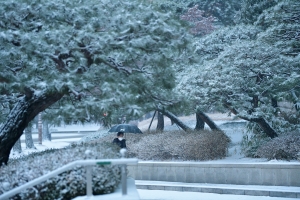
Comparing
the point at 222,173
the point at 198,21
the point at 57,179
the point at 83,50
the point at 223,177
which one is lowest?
the point at 223,177

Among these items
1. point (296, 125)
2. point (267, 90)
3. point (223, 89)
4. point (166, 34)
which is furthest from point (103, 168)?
point (296, 125)

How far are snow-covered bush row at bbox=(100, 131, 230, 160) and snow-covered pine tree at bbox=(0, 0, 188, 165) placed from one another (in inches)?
265

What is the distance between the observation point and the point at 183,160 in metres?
16.2

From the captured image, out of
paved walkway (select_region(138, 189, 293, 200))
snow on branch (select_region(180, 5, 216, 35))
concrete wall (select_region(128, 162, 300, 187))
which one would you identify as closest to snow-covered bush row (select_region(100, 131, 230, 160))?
concrete wall (select_region(128, 162, 300, 187))

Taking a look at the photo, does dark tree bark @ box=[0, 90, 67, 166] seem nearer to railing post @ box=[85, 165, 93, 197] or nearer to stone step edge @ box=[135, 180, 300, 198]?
railing post @ box=[85, 165, 93, 197]

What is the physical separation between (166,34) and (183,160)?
7985mm

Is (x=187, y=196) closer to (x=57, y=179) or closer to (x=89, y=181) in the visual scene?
(x=57, y=179)

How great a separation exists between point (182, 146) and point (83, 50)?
824 cm

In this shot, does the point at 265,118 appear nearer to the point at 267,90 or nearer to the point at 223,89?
the point at 267,90

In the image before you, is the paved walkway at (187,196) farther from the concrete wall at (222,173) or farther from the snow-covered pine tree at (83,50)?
the snow-covered pine tree at (83,50)

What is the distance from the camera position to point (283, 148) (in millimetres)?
13828

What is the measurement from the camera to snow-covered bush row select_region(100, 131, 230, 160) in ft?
51.8

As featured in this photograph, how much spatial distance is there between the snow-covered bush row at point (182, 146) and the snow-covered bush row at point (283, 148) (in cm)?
174

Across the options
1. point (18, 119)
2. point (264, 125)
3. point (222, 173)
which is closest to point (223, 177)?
point (222, 173)
